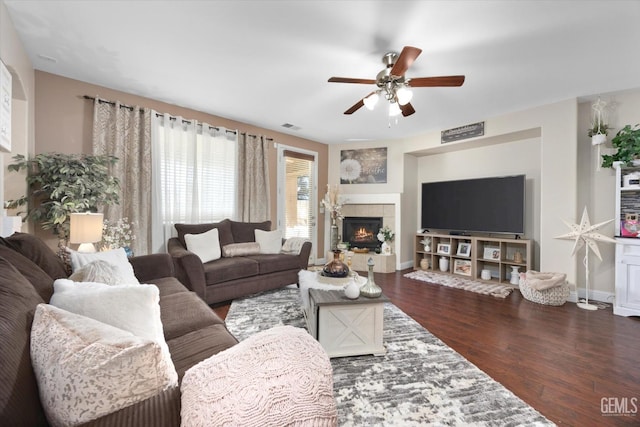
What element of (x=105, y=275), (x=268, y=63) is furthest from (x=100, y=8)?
(x=105, y=275)

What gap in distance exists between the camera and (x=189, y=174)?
12.6ft

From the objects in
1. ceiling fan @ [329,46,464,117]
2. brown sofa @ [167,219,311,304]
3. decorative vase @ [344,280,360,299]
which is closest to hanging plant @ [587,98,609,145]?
ceiling fan @ [329,46,464,117]

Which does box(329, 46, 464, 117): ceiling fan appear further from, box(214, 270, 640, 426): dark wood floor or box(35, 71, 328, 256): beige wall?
box(35, 71, 328, 256): beige wall

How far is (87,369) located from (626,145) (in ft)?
15.4

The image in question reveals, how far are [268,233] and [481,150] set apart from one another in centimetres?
385

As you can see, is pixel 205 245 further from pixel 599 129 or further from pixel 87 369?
pixel 599 129

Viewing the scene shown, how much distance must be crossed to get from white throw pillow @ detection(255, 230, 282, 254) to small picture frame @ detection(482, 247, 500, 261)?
10.7 feet

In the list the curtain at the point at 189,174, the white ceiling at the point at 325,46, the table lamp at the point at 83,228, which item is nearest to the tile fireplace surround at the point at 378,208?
the white ceiling at the point at 325,46

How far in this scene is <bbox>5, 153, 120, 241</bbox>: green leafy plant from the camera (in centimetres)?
252

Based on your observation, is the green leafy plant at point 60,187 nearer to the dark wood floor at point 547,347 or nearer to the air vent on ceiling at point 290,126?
the dark wood floor at point 547,347

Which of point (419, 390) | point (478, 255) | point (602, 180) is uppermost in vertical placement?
point (602, 180)

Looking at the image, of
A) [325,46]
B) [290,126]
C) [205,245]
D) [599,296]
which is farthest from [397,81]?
[599,296]

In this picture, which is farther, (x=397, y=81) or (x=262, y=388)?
(x=397, y=81)

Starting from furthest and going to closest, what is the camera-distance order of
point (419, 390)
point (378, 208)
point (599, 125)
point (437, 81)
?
point (378, 208), point (599, 125), point (437, 81), point (419, 390)
